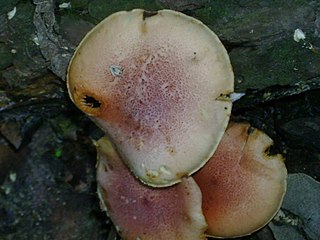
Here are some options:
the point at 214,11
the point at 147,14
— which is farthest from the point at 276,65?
the point at 147,14

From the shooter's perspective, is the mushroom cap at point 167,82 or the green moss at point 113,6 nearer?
the mushroom cap at point 167,82

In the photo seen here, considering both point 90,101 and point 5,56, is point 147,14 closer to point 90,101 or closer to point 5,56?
point 90,101

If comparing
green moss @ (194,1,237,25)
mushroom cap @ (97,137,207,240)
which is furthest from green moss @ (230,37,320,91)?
mushroom cap @ (97,137,207,240)

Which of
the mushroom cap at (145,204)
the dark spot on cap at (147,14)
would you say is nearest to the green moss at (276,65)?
the dark spot on cap at (147,14)

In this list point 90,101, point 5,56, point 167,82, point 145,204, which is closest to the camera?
point 167,82

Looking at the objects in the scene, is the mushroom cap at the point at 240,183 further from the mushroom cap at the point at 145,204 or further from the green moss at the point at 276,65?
the green moss at the point at 276,65

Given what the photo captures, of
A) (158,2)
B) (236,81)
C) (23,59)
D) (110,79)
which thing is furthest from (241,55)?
(23,59)

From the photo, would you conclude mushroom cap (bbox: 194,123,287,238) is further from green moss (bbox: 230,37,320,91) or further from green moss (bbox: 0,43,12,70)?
green moss (bbox: 0,43,12,70)

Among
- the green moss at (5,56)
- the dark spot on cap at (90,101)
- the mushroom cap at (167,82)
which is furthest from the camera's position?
the green moss at (5,56)
